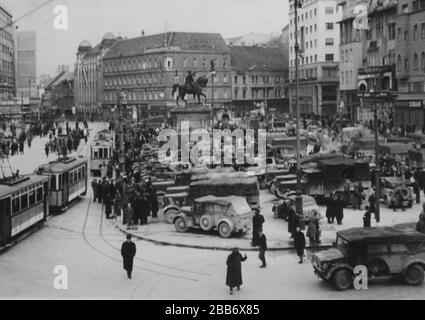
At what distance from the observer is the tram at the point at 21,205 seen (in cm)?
2114

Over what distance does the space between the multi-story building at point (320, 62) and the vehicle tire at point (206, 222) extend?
6002cm

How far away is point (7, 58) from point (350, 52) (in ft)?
134

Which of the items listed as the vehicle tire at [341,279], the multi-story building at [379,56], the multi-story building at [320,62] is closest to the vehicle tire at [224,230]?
the vehicle tire at [341,279]

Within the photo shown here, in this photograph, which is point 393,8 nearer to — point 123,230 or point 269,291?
point 123,230

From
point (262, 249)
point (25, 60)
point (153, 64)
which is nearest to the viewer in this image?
point (262, 249)

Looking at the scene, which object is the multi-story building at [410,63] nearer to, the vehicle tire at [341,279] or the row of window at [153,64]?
the row of window at [153,64]

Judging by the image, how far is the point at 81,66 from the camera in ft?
402

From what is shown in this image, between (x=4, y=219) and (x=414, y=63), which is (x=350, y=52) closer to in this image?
(x=414, y=63)

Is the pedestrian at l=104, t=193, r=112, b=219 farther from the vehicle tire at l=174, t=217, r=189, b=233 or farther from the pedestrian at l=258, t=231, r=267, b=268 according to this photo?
the pedestrian at l=258, t=231, r=267, b=268

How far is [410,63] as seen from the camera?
64.4 m

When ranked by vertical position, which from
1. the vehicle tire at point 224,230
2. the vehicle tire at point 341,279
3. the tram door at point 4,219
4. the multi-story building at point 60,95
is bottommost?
the vehicle tire at point 341,279

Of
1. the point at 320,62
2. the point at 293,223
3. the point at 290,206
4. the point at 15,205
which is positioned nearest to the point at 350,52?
the point at 320,62

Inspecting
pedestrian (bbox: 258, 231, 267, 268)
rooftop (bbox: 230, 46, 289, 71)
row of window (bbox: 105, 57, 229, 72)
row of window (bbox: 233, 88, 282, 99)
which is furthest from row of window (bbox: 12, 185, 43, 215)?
rooftop (bbox: 230, 46, 289, 71)

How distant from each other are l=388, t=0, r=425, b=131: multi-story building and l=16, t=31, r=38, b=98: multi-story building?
148ft
